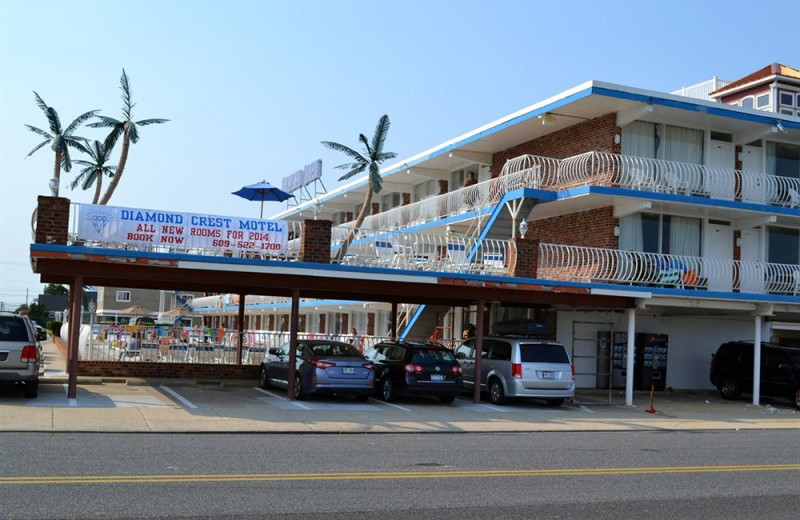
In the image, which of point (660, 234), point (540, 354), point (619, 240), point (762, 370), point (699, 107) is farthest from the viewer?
point (660, 234)

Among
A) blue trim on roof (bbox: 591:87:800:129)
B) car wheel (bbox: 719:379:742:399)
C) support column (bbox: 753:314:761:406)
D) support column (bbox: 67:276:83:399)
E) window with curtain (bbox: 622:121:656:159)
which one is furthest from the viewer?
window with curtain (bbox: 622:121:656:159)

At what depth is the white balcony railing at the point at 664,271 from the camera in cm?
2541

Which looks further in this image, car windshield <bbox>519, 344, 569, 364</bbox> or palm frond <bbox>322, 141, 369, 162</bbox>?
palm frond <bbox>322, 141, 369, 162</bbox>

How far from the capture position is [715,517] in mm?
8945

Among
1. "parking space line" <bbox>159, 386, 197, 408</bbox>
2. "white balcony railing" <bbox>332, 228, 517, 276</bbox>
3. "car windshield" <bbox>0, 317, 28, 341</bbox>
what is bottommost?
"parking space line" <bbox>159, 386, 197, 408</bbox>

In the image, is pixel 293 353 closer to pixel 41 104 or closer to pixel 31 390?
pixel 31 390

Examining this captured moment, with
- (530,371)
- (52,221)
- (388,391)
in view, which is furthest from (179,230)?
(530,371)

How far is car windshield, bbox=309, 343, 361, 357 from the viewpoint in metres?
20.4

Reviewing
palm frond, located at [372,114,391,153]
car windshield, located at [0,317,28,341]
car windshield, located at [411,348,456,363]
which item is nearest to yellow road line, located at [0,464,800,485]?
car windshield, located at [0,317,28,341]

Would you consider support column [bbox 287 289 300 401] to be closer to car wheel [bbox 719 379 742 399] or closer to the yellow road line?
the yellow road line

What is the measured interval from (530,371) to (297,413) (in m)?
5.93

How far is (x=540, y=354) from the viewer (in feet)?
69.3

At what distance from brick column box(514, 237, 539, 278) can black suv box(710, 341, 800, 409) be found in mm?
8207

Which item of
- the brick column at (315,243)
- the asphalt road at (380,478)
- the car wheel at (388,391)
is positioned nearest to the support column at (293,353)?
the brick column at (315,243)
